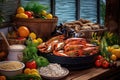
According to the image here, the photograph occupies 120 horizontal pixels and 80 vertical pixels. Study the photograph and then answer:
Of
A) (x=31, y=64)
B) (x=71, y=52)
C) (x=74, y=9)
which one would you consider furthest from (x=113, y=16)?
(x=31, y=64)

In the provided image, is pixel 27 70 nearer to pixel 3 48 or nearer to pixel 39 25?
pixel 3 48

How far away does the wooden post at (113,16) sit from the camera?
3.29 m

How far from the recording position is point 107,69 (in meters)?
2.33

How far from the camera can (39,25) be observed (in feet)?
8.43

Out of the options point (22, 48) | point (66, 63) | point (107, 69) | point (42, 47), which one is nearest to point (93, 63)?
point (107, 69)

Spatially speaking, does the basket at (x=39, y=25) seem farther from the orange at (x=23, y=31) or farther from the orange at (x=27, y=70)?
the orange at (x=27, y=70)

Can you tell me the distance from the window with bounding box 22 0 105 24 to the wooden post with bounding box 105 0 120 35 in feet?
1.37

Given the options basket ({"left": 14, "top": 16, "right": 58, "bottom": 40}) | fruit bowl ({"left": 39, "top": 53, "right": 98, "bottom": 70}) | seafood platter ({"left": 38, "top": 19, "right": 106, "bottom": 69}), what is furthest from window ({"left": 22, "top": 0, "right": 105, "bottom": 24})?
fruit bowl ({"left": 39, "top": 53, "right": 98, "bottom": 70})

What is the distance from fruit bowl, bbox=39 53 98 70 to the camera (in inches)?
86.8

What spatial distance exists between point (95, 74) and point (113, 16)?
1.32 metres

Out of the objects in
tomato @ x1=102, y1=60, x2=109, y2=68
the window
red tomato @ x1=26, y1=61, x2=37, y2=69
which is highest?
the window

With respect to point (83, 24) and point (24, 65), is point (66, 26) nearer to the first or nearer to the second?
point (83, 24)

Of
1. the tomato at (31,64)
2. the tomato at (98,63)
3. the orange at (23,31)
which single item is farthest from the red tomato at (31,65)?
the tomato at (98,63)

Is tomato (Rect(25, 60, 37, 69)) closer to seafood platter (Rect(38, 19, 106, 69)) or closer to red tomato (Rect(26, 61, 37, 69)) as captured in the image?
red tomato (Rect(26, 61, 37, 69))
